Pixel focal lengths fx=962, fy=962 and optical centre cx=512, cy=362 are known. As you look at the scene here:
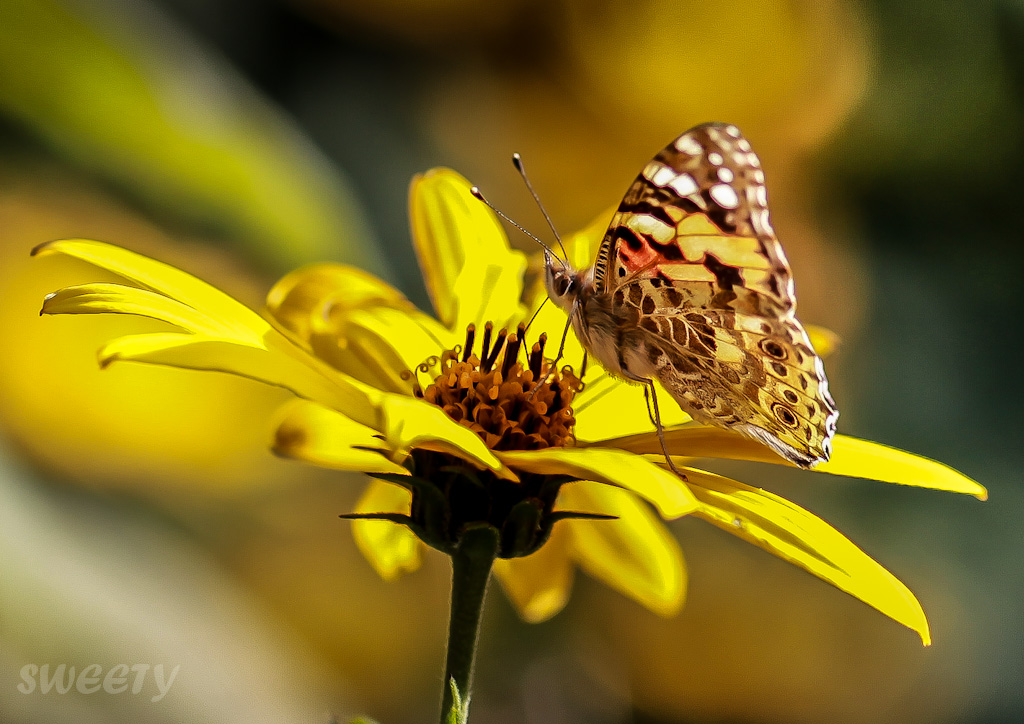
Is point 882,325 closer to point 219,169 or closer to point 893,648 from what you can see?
point 893,648

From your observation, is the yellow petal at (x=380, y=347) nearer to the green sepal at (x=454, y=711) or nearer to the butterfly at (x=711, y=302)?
the butterfly at (x=711, y=302)

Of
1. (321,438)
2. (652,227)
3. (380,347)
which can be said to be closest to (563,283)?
(652,227)

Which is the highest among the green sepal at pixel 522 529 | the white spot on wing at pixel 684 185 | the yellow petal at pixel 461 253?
the yellow petal at pixel 461 253

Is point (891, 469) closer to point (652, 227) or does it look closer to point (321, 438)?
point (652, 227)

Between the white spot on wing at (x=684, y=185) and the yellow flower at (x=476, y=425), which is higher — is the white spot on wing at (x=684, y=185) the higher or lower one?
the higher one

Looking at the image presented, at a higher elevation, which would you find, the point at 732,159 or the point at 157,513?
the point at 732,159

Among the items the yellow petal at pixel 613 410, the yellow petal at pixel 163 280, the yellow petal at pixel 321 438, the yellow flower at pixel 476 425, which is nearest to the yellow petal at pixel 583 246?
→ the yellow flower at pixel 476 425

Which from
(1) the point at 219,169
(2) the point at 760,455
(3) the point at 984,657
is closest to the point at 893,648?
(3) the point at 984,657

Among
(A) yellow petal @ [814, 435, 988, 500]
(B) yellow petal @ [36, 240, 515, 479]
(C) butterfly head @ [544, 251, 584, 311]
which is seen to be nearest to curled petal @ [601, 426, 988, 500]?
(A) yellow petal @ [814, 435, 988, 500]
